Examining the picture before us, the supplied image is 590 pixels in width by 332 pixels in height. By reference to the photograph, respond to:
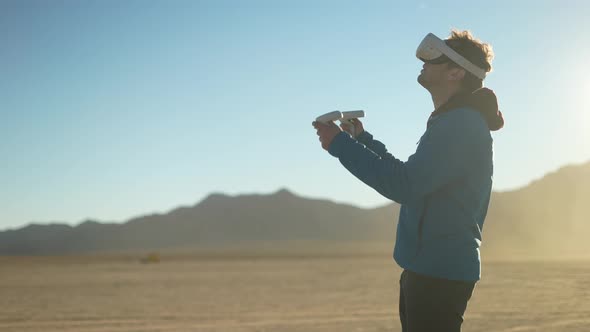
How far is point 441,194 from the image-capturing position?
94.3 inches

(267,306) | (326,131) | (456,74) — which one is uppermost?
(456,74)

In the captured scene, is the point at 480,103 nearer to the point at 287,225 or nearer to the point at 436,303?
the point at 436,303

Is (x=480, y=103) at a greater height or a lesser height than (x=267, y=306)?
greater

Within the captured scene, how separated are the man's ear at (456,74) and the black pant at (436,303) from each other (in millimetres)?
818

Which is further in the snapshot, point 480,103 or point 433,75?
point 433,75

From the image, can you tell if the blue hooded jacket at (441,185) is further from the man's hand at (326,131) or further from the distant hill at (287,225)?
the distant hill at (287,225)

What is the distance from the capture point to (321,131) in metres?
2.63

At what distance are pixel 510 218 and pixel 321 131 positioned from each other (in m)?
119

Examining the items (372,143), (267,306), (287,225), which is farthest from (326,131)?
(287,225)

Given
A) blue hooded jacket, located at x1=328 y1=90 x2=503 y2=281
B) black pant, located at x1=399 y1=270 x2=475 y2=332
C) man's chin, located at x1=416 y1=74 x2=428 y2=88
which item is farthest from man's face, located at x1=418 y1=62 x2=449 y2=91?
black pant, located at x1=399 y1=270 x2=475 y2=332

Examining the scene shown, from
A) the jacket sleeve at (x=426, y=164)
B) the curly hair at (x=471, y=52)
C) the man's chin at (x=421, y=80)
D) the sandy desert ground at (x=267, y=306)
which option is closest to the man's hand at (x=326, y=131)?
the jacket sleeve at (x=426, y=164)

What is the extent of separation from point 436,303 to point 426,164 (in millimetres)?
528

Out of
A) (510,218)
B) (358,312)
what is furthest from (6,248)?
(358,312)

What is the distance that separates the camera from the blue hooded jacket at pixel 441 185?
234cm
